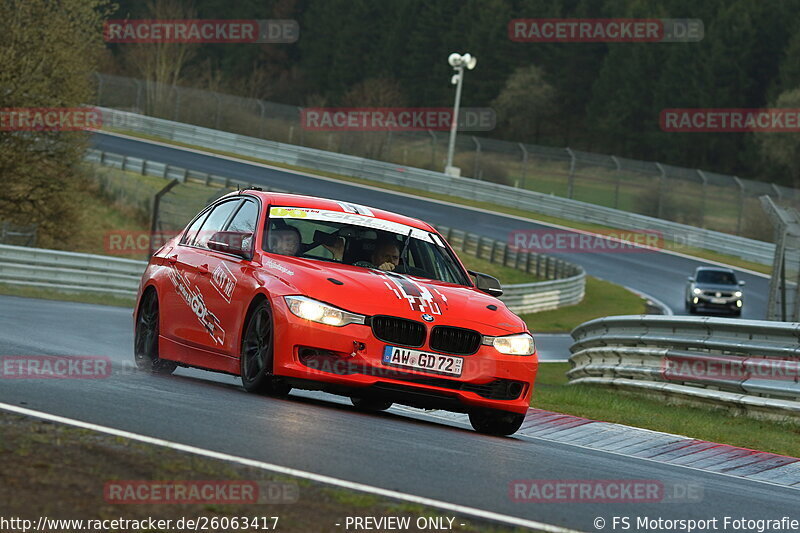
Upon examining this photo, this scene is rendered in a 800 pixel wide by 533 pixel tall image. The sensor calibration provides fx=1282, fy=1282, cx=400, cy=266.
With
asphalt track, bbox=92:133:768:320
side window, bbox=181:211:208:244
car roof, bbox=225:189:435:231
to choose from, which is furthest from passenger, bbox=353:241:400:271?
asphalt track, bbox=92:133:768:320

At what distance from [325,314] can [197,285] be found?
1.95 meters

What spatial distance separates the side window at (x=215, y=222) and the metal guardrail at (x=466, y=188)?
128ft

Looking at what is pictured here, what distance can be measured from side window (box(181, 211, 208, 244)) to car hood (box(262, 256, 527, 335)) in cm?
195

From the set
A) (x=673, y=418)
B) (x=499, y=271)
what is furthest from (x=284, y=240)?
(x=499, y=271)

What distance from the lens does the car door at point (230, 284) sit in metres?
9.56

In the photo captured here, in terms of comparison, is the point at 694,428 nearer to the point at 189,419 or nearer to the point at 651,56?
the point at 189,419

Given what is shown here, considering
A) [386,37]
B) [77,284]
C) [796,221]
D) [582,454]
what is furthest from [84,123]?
[386,37]

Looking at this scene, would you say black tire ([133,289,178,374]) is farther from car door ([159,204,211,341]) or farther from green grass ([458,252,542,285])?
green grass ([458,252,542,285])

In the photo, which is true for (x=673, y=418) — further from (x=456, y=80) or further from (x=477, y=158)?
(x=477, y=158)

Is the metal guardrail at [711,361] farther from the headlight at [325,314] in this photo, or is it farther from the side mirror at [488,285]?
the headlight at [325,314]

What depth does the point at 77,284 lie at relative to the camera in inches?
1033

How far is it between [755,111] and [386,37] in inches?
1268

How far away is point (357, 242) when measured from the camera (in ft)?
33.1

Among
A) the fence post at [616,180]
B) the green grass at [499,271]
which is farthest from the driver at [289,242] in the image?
the fence post at [616,180]
